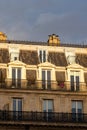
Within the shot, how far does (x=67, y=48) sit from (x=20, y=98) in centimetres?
877

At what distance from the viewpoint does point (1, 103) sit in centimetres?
5206

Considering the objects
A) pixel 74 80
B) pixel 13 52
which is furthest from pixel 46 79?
pixel 13 52

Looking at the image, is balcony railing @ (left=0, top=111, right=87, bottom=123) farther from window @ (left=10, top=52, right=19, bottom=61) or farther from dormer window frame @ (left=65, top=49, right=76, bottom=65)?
dormer window frame @ (left=65, top=49, right=76, bottom=65)

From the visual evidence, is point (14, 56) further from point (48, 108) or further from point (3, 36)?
point (48, 108)

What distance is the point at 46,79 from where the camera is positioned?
177 ft

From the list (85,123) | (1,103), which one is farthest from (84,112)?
(1,103)

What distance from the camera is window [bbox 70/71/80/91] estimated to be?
5428 centimetres

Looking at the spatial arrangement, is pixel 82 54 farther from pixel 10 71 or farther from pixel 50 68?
pixel 10 71

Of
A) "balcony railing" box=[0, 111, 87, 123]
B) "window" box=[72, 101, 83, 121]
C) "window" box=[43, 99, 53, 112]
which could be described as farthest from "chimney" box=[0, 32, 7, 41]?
"window" box=[72, 101, 83, 121]

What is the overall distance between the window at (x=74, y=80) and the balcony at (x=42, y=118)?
9.58 ft

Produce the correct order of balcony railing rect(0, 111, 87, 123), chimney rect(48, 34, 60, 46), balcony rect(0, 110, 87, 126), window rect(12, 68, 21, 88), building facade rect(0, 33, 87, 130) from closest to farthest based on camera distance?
1. balcony rect(0, 110, 87, 126)
2. balcony railing rect(0, 111, 87, 123)
3. building facade rect(0, 33, 87, 130)
4. window rect(12, 68, 21, 88)
5. chimney rect(48, 34, 60, 46)

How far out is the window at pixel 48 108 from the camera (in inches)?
2065

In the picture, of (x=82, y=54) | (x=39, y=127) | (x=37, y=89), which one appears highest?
(x=82, y=54)

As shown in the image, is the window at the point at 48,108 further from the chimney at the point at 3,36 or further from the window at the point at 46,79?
the chimney at the point at 3,36
